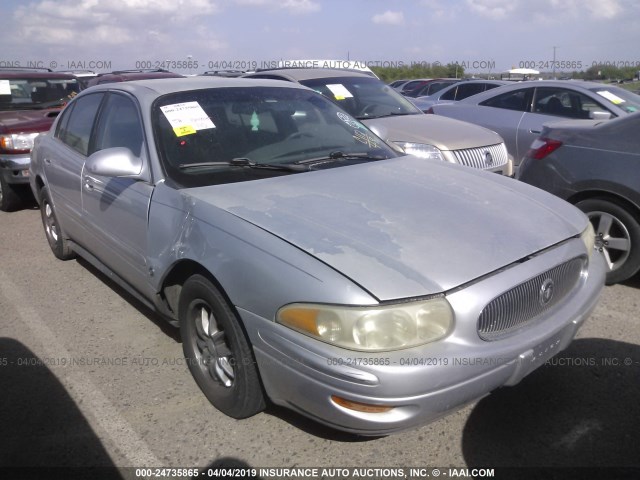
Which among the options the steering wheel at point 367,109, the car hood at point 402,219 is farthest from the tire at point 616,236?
the steering wheel at point 367,109

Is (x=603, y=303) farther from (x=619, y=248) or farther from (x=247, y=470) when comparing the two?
(x=247, y=470)

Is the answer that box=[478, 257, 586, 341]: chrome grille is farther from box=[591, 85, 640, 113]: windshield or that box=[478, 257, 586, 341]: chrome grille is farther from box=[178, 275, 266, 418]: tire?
box=[591, 85, 640, 113]: windshield

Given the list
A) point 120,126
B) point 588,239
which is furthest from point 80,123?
point 588,239

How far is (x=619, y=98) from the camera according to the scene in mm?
7395

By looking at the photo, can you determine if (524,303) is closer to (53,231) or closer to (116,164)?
(116,164)

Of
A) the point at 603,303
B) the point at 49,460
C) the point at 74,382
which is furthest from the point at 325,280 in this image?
the point at 603,303

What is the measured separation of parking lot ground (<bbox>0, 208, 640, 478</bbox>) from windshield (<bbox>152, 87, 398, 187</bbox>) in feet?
3.97

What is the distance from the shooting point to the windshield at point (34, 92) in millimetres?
8102

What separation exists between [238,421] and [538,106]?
638cm

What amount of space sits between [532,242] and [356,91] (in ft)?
16.4

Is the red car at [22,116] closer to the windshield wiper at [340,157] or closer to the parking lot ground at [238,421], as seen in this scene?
the parking lot ground at [238,421]

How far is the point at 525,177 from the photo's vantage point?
4.89 metres

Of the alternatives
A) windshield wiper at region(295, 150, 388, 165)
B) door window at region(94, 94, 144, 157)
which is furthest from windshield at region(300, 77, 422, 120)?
door window at region(94, 94, 144, 157)

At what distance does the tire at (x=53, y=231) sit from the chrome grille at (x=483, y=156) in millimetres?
3786
